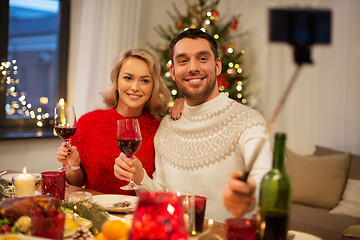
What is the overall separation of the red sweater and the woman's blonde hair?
0.23 ft

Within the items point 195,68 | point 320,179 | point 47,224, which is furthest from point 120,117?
point 320,179

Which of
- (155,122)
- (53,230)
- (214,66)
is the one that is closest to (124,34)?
(155,122)

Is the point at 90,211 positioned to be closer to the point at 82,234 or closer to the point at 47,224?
the point at 82,234

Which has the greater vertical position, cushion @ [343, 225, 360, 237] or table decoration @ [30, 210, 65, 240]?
table decoration @ [30, 210, 65, 240]

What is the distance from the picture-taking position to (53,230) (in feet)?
2.76

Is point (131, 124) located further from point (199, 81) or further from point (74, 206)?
point (199, 81)

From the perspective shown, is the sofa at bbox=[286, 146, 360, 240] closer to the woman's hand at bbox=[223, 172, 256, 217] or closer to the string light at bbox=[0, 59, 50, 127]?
the woman's hand at bbox=[223, 172, 256, 217]

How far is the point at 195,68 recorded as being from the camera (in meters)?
1.87

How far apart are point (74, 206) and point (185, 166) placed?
739mm

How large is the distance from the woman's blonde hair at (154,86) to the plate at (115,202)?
0.93 m

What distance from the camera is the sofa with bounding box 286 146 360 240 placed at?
10.1 ft

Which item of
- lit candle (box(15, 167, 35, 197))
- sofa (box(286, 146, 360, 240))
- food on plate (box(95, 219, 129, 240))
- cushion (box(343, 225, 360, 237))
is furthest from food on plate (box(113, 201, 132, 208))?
sofa (box(286, 146, 360, 240))

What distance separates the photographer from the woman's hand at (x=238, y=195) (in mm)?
729

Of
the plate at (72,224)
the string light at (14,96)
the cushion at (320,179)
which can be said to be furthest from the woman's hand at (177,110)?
the string light at (14,96)
